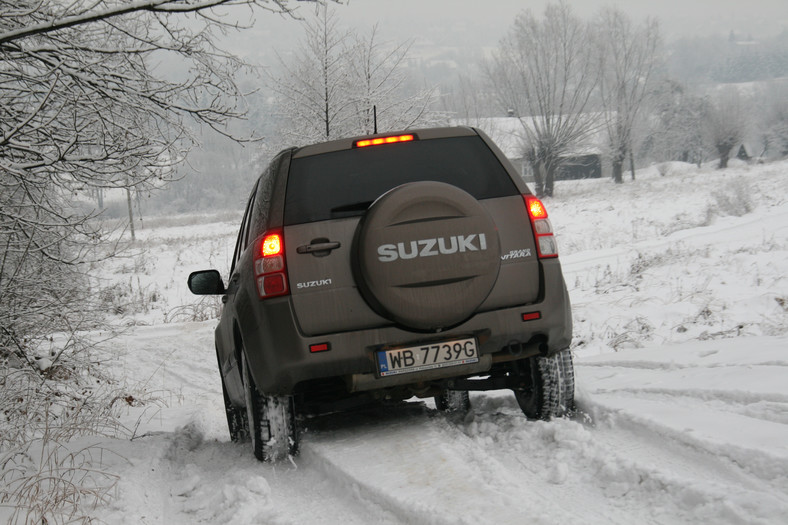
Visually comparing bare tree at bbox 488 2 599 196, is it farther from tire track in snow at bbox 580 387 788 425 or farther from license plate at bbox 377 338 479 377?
license plate at bbox 377 338 479 377

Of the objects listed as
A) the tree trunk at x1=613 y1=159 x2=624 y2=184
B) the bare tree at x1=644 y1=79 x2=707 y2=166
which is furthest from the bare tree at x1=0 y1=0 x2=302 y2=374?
the bare tree at x1=644 y1=79 x2=707 y2=166

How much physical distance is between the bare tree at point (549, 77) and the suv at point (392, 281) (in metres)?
46.1

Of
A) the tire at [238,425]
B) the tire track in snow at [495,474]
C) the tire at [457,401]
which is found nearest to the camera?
the tire track in snow at [495,474]

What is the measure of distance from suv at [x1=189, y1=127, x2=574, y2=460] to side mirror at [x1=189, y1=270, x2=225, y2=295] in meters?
1.07

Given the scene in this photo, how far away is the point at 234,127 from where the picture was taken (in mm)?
6355

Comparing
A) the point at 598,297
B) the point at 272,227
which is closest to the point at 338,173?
the point at 272,227

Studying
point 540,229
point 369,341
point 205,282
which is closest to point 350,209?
point 369,341

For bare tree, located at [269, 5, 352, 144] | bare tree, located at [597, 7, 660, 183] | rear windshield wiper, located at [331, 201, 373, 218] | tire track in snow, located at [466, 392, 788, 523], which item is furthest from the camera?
bare tree, located at [597, 7, 660, 183]

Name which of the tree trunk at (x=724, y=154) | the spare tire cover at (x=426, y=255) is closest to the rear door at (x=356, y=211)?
the spare tire cover at (x=426, y=255)

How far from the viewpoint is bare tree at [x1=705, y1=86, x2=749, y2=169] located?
73750 mm

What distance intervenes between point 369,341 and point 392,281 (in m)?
0.38

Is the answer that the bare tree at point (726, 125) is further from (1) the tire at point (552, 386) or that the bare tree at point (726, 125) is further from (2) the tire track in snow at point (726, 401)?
(1) the tire at point (552, 386)

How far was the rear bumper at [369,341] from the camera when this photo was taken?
4.04 metres

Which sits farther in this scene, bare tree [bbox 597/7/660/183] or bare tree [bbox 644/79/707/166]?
bare tree [bbox 644/79/707/166]
